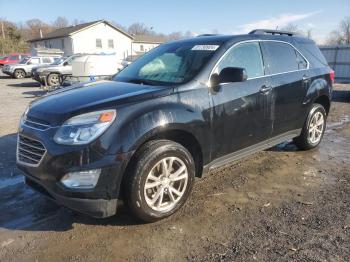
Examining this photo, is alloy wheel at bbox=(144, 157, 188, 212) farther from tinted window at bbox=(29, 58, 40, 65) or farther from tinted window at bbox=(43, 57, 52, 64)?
tinted window at bbox=(29, 58, 40, 65)

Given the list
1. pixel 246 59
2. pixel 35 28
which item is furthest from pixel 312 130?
pixel 35 28

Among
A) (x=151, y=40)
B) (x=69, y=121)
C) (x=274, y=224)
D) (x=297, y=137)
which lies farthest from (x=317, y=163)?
(x=151, y=40)

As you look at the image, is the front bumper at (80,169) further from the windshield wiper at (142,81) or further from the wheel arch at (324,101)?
the wheel arch at (324,101)

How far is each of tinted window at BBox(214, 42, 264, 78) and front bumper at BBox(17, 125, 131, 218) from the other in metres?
1.80

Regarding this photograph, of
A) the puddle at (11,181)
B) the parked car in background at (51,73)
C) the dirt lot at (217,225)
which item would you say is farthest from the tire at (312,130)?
the parked car in background at (51,73)

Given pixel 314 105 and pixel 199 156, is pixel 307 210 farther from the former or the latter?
pixel 314 105

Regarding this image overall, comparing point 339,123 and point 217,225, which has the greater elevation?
point 339,123

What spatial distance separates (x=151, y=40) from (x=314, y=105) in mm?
64460

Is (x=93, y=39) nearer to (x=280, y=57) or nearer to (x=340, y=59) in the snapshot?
(x=340, y=59)

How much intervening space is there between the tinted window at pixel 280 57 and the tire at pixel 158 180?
2.04 meters

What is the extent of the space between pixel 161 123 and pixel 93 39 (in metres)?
53.3

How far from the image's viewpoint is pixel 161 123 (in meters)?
3.49

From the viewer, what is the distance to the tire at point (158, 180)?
338 centimetres

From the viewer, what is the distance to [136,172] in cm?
335
